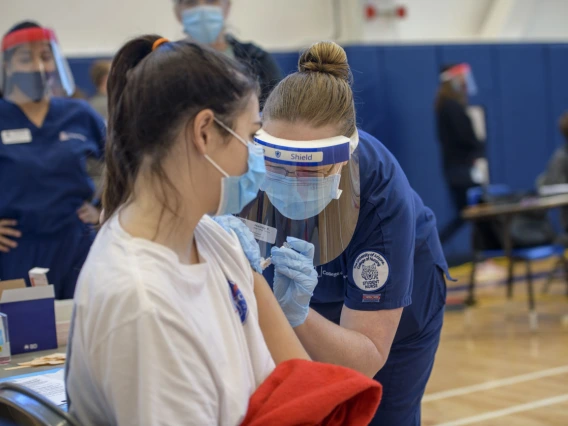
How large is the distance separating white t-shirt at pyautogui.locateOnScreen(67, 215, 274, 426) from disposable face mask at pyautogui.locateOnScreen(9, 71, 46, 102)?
1.65 meters

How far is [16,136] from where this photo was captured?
2.53m

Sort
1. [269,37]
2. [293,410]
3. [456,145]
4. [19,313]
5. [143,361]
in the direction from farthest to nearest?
[269,37]
[456,145]
[19,313]
[293,410]
[143,361]

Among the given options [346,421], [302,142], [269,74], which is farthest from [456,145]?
[346,421]

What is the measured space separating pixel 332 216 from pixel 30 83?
1520 millimetres

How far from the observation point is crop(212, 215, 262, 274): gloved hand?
1335 millimetres

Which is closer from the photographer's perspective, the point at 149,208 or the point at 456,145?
the point at 149,208

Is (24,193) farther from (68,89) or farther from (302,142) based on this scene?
(302,142)

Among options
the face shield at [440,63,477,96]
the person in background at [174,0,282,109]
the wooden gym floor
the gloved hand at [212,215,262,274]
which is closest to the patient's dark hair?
the gloved hand at [212,215,262,274]

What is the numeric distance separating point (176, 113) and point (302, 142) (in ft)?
1.46

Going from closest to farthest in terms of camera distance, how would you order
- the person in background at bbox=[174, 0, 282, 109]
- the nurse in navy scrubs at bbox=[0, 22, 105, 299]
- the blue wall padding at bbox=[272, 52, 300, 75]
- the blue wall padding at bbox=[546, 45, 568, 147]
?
the nurse in navy scrubs at bbox=[0, 22, 105, 299]
the person in background at bbox=[174, 0, 282, 109]
the blue wall padding at bbox=[272, 52, 300, 75]
the blue wall padding at bbox=[546, 45, 568, 147]

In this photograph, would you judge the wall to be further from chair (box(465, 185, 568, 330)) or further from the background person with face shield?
the background person with face shield

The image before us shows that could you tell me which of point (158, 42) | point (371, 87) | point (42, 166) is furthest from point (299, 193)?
point (371, 87)

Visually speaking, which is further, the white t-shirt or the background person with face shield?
the background person with face shield

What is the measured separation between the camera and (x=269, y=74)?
2.58 m
